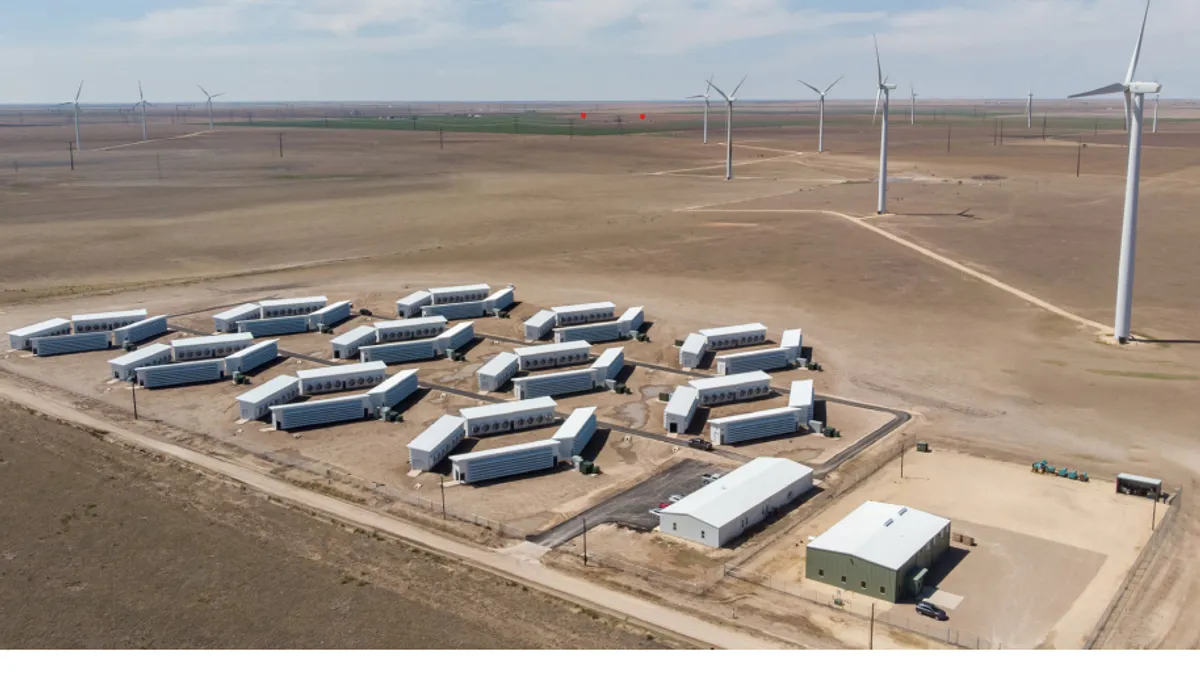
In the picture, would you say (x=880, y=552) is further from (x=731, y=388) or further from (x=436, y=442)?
(x=731, y=388)

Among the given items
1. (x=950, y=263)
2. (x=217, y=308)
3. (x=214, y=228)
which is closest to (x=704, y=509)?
(x=217, y=308)

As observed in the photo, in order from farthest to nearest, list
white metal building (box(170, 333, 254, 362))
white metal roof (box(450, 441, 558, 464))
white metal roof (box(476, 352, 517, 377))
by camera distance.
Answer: white metal building (box(170, 333, 254, 362)) → white metal roof (box(476, 352, 517, 377)) → white metal roof (box(450, 441, 558, 464))

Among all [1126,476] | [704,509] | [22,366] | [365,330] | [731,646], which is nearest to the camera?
[731,646]

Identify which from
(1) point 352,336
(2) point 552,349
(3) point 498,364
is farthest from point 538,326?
(1) point 352,336

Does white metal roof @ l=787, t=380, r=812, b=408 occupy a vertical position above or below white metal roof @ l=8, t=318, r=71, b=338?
below

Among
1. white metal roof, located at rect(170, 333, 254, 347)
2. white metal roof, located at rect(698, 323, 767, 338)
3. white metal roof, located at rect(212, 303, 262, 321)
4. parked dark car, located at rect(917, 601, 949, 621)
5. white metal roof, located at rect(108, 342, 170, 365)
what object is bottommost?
parked dark car, located at rect(917, 601, 949, 621)

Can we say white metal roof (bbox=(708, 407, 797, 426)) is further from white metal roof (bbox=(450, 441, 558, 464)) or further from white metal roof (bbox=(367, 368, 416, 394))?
white metal roof (bbox=(367, 368, 416, 394))

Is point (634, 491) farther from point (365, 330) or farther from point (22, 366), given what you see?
point (22, 366)

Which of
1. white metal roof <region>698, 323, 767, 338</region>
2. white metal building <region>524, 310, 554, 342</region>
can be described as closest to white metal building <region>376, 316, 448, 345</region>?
white metal building <region>524, 310, 554, 342</region>
